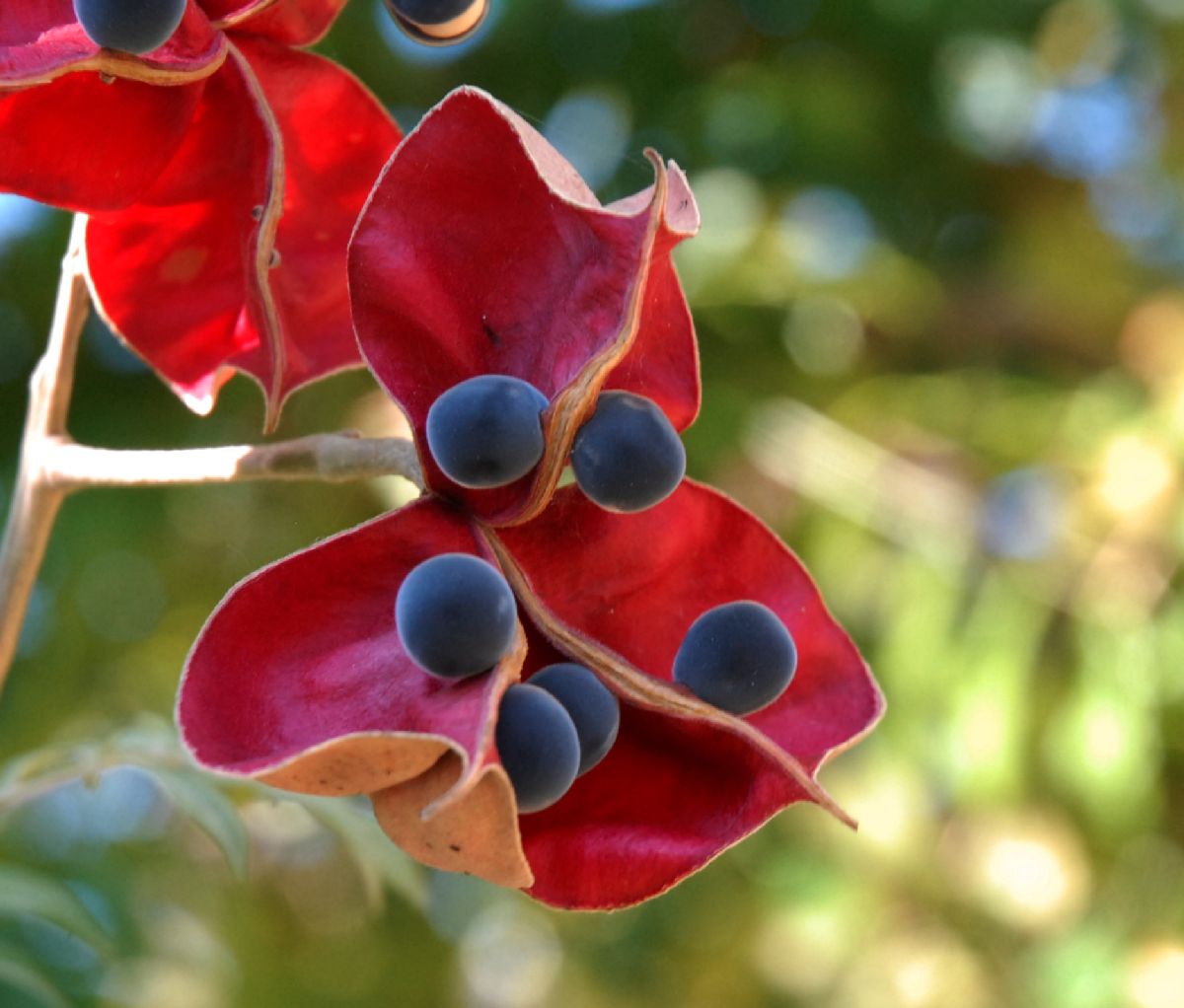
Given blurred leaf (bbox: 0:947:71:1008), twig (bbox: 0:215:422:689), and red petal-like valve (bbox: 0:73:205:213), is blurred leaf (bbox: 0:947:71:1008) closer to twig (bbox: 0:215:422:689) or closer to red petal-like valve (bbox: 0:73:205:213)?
twig (bbox: 0:215:422:689)

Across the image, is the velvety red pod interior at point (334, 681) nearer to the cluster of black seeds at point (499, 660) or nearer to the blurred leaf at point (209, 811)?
the cluster of black seeds at point (499, 660)

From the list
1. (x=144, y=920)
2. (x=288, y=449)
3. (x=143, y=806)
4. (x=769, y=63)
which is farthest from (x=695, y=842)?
(x=769, y=63)

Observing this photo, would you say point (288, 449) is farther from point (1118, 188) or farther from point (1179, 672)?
point (1118, 188)

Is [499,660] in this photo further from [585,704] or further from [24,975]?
[24,975]

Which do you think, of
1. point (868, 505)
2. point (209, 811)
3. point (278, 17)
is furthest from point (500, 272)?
point (868, 505)

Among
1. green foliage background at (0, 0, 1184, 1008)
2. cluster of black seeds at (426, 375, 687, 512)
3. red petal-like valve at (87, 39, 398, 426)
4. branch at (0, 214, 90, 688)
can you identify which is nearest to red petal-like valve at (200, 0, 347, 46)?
red petal-like valve at (87, 39, 398, 426)

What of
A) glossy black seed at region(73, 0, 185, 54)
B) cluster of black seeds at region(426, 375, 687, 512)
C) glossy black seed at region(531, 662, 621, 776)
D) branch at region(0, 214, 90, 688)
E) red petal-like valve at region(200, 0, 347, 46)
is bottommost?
branch at region(0, 214, 90, 688)
